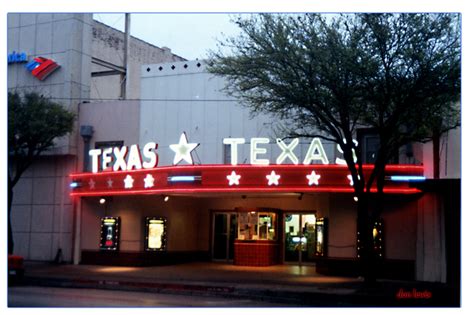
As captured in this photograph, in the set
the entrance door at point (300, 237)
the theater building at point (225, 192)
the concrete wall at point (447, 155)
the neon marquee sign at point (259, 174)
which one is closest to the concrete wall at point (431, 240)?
the theater building at point (225, 192)

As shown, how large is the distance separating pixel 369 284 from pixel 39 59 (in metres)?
14.0

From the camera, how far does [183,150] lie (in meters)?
24.8

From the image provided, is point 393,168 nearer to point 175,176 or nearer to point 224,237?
point 175,176

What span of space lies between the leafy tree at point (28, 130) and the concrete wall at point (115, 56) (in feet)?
14.4

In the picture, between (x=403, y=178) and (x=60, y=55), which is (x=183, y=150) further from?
(x=403, y=178)

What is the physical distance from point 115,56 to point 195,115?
9.51 m

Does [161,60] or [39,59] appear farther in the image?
[161,60]

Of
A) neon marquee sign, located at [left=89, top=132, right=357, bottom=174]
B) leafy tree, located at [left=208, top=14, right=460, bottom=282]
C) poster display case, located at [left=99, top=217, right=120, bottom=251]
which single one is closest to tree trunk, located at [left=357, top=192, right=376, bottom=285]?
leafy tree, located at [left=208, top=14, right=460, bottom=282]

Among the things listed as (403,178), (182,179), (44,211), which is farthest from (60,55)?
(403,178)

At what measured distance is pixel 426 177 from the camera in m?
22.6

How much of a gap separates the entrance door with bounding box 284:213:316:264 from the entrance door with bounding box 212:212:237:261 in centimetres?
247

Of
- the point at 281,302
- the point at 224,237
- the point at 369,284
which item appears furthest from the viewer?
the point at 224,237

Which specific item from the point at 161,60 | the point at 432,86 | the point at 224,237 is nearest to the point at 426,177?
the point at 432,86

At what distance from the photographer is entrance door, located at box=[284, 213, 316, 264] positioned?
28.5 metres
